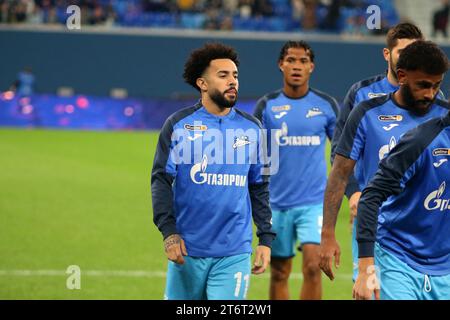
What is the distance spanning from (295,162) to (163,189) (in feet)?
11.2

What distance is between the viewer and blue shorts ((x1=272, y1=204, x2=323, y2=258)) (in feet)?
32.1

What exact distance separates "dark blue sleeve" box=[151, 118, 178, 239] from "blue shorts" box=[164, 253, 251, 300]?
34 cm

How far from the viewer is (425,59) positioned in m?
5.77

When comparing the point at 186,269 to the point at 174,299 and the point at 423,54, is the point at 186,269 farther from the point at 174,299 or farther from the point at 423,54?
the point at 423,54

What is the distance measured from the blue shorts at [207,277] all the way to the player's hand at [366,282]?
4.97 ft

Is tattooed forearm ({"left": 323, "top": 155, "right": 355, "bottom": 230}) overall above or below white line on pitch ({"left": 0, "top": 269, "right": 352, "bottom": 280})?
above

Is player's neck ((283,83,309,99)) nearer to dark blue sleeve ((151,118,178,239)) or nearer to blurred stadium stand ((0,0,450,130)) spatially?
dark blue sleeve ((151,118,178,239))

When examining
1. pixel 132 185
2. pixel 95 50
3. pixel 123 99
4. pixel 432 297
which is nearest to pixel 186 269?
pixel 432 297

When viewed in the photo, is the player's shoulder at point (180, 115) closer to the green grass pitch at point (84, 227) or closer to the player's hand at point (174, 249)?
the player's hand at point (174, 249)

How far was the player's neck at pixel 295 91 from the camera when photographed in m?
10.3

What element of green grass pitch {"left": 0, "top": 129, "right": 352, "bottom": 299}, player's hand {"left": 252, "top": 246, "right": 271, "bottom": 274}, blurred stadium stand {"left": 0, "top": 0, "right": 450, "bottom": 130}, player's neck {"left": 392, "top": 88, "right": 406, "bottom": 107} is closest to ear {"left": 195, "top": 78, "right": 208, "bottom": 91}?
player's hand {"left": 252, "top": 246, "right": 271, "bottom": 274}

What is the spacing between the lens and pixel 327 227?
6.27 meters

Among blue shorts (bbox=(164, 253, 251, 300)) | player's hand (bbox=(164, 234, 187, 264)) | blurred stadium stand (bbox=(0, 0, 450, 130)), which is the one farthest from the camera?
blurred stadium stand (bbox=(0, 0, 450, 130))

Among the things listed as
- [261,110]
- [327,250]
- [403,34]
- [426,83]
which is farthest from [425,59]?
[261,110]
